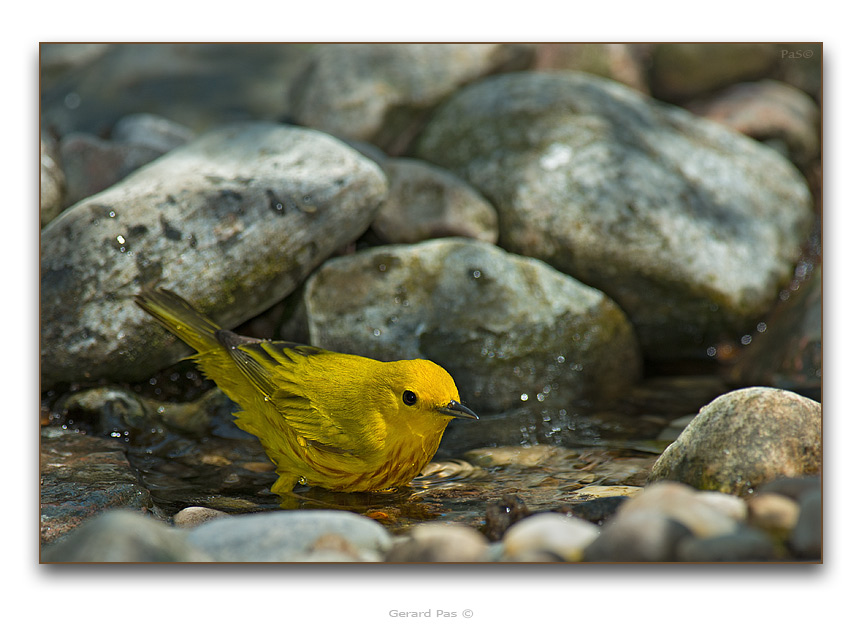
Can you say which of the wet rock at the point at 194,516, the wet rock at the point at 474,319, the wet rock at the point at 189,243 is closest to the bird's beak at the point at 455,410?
the wet rock at the point at 194,516

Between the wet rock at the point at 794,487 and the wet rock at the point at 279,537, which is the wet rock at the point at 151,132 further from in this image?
the wet rock at the point at 794,487

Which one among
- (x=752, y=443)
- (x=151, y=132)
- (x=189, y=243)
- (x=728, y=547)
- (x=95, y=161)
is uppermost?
(x=151, y=132)

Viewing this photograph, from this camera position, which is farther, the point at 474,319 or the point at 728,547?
the point at 474,319

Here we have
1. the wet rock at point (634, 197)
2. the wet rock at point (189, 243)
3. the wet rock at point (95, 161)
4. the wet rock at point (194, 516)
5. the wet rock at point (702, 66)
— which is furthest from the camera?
the wet rock at point (95, 161)

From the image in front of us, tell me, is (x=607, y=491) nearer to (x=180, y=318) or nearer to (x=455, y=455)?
(x=455, y=455)

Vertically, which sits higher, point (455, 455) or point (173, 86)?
point (173, 86)

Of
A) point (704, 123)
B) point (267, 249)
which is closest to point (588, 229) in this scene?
point (704, 123)

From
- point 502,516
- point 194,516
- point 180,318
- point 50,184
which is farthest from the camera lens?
point 50,184

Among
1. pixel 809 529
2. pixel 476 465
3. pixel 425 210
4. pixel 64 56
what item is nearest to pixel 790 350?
pixel 476 465
